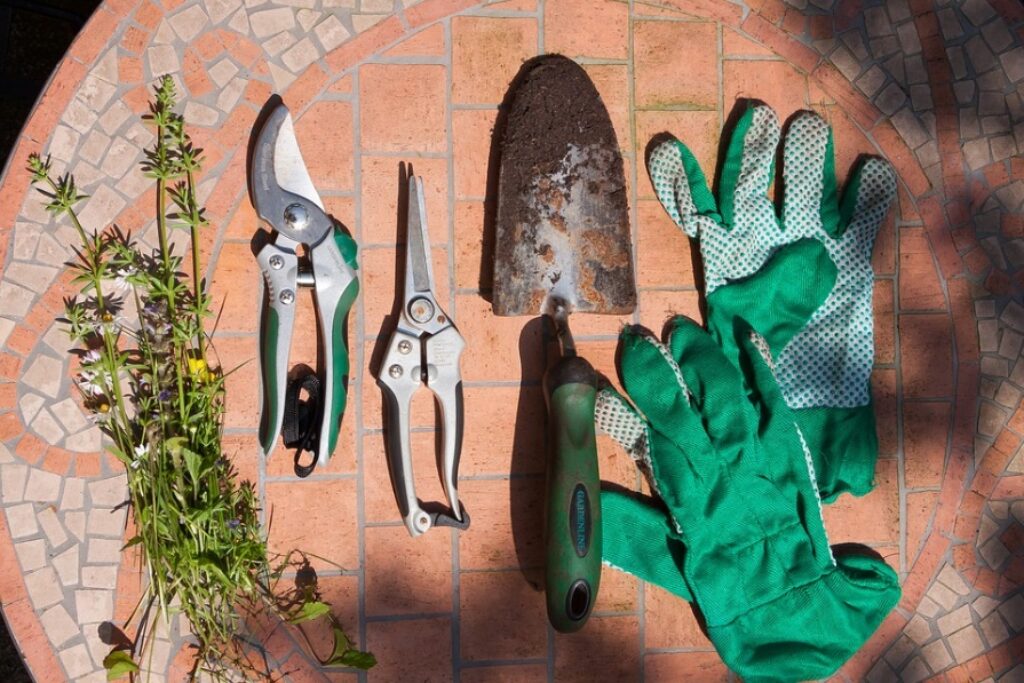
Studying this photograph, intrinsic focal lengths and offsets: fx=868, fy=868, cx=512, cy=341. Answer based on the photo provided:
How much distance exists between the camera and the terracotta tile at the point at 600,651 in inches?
66.8

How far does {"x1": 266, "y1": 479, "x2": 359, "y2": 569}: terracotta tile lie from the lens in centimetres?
163

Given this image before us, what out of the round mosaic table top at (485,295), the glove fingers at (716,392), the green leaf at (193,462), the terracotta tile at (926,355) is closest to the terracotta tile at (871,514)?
the round mosaic table top at (485,295)

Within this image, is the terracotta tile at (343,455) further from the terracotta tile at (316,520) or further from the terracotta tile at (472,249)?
the terracotta tile at (472,249)

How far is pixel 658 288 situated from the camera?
5.55 feet

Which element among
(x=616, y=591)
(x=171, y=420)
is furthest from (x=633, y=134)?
(x=171, y=420)

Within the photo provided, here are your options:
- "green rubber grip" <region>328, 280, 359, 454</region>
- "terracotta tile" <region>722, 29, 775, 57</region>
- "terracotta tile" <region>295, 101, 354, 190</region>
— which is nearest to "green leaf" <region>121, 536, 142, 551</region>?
"green rubber grip" <region>328, 280, 359, 454</region>

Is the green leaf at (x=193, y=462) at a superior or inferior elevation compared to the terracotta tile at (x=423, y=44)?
inferior

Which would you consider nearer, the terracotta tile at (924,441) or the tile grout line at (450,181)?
the tile grout line at (450,181)

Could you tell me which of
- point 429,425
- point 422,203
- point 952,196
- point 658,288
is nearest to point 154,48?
point 422,203

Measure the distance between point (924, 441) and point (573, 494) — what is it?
0.75 m

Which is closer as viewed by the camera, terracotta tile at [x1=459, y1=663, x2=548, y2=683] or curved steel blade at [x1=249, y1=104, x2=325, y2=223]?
curved steel blade at [x1=249, y1=104, x2=325, y2=223]

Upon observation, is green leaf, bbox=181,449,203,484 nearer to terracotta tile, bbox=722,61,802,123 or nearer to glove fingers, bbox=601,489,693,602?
glove fingers, bbox=601,489,693,602

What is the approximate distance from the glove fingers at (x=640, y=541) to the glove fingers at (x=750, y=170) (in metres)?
0.57

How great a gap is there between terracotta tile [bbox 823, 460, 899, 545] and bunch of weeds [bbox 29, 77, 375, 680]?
949 millimetres
